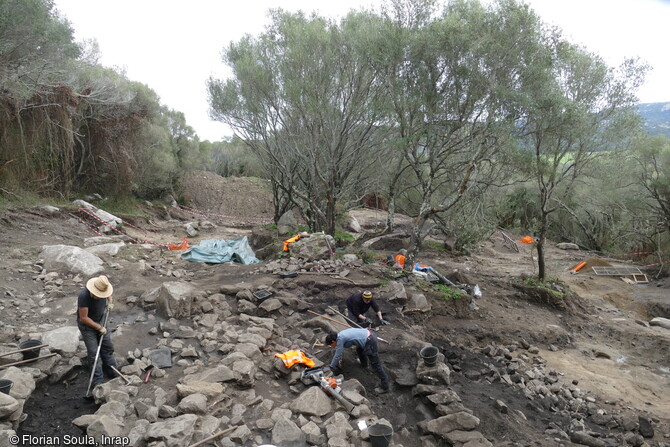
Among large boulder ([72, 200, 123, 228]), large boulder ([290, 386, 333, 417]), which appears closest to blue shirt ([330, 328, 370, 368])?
large boulder ([290, 386, 333, 417])

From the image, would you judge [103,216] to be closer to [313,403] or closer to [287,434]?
[313,403]

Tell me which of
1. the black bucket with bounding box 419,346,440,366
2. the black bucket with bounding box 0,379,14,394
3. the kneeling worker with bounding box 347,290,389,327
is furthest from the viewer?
the kneeling worker with bounding box 347,290,389,327

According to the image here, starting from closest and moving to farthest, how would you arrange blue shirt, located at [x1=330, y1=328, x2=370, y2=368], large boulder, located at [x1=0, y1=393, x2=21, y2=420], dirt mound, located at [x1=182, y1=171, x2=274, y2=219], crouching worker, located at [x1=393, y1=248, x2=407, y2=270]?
large boulder, located at [x1=0, y1=393, x2=21, y2=420]
blue shirt, located at [x1=330, y1=328, x2=370, y2=368]
crouching worker, located at [x1=393, y1=248, x2=407, y2=270]
dirt mound, located at [x1=182, y1=171, x2=274, y2=219]

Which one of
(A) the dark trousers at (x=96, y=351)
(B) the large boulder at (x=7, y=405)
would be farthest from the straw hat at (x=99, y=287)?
(B) the large boulder at (x=7, y=405)

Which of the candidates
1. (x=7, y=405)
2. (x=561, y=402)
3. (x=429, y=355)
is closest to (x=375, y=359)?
(x=429, y=355)

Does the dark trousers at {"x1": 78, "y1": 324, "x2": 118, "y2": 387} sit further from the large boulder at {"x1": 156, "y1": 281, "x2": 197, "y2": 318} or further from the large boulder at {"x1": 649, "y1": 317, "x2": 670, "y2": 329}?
the large boulder at {"x1": 649, "y1": 317, "x2": 670, "y2": 329}

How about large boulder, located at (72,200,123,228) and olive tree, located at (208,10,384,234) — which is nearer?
olive tree, located at (208,10,384,234)

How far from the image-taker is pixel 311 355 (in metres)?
6.19

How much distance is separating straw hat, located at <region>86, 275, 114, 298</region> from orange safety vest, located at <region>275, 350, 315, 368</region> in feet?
8.21

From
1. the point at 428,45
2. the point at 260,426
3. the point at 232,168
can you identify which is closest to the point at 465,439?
the point at 260,426

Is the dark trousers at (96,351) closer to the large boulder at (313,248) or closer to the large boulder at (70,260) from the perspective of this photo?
the large boulder at (70,260)

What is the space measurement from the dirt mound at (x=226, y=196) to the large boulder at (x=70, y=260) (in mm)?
18629

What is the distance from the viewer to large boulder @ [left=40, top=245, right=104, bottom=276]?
8336mm

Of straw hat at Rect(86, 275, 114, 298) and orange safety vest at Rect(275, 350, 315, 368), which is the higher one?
straw hat at Rect(86, 275, 114, 298)
